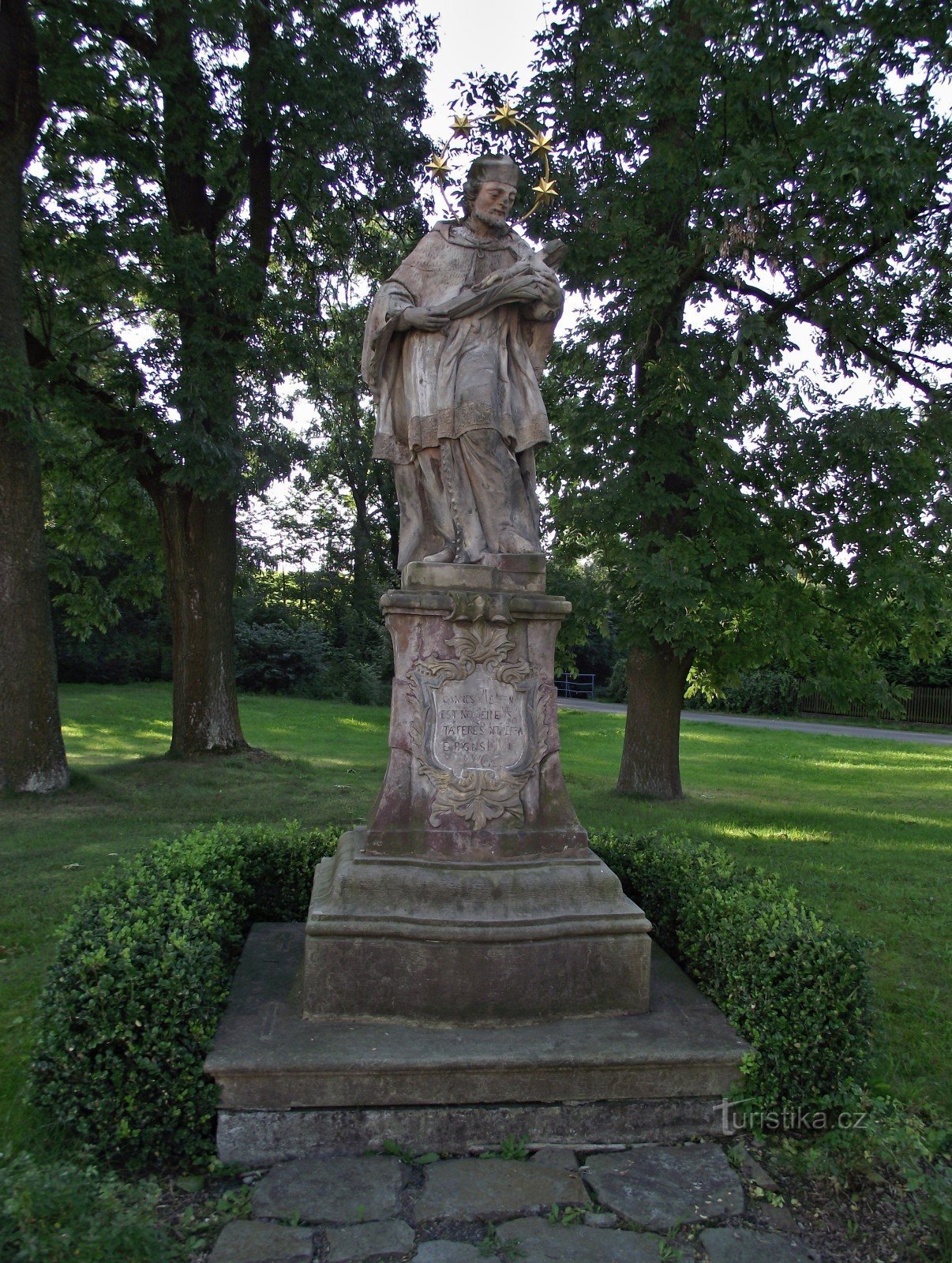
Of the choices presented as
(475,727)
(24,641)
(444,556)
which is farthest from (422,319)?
(24,641)

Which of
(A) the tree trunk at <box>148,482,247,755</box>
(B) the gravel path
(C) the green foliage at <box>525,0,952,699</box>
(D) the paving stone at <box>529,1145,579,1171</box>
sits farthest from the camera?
(B) the gravel path

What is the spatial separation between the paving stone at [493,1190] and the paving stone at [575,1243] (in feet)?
0.30

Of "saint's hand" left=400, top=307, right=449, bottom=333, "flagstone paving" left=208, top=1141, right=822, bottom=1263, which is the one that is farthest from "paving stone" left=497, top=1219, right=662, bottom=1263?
"saint's hand" left=400, top=307, right=449, bottom=333

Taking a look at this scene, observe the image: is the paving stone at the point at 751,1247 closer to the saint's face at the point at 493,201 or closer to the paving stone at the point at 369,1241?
the paving stone at the point at 369,1241

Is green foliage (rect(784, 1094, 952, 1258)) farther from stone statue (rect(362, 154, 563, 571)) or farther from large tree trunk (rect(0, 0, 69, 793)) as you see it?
large tree trunk (rect(0, 0, 69, 793))

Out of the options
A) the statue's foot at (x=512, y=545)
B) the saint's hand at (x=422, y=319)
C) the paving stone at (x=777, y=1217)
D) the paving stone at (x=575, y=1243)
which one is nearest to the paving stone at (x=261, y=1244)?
the paving stone at (x=575, y=1243)

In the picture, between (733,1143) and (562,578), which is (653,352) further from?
(733,1143)

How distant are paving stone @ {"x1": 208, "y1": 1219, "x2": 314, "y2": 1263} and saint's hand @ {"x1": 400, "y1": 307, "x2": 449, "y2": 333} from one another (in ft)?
12.4

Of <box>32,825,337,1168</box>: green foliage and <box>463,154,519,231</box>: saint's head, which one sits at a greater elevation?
<box>463,154,519,231</box>: saint's head

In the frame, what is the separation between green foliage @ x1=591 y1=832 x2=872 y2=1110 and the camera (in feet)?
11.9

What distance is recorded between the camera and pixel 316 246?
1412cm

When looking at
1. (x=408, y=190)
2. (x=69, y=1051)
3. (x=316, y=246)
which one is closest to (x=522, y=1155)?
(x=69, y=1051)

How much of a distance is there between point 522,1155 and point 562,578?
28.1ft

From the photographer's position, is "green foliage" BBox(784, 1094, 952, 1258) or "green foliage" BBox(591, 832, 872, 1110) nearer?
"green foliage" BBox(784, 1094, 952, 1258)
